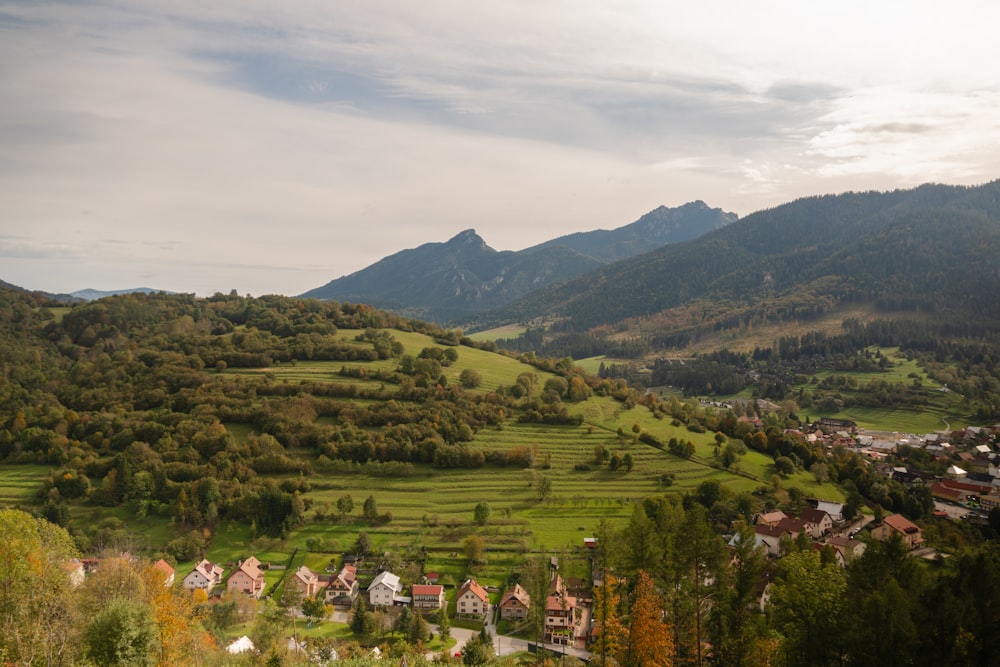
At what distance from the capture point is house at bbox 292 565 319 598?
159 ft

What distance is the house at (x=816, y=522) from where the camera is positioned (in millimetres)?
55500

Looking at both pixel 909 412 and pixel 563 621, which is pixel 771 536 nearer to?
pixel 563 621

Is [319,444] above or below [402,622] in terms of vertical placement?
above

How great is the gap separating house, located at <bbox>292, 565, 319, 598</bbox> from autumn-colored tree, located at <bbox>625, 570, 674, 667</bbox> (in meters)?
35.0

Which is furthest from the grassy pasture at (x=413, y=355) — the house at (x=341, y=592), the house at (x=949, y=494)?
the house at (x=949, y=494)

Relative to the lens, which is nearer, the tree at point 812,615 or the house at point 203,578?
the tree at point 812,615

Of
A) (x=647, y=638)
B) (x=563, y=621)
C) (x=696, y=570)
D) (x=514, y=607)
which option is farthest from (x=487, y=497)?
(x=647, y=638)

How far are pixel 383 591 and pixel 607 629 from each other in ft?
98.0

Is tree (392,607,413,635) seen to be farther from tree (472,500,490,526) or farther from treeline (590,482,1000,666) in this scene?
treeline (590,482,1000,666)

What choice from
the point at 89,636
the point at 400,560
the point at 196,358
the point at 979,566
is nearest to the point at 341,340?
the point at 196,358

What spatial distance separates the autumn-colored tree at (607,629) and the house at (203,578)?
128ft

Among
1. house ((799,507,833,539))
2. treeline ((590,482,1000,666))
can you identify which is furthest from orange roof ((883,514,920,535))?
treeline ((590,482,1000,666))

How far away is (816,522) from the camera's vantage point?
Result: 56.3 metres

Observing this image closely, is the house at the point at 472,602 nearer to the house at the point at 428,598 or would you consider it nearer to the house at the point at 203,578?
the house at the point at 428,598
